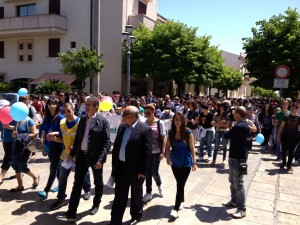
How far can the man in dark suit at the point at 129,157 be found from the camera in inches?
162

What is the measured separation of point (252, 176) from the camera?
7410 mm

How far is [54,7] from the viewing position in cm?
2606

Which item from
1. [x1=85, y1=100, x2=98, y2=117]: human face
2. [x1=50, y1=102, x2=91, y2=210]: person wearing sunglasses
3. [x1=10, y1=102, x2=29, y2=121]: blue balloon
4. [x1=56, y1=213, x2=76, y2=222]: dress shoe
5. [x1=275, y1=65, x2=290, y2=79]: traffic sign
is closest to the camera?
[x1=56, y1=213, x2=76, y2=222]: dress shoe

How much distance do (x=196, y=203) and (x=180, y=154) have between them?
1.33 meters

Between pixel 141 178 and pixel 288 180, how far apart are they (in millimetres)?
4553

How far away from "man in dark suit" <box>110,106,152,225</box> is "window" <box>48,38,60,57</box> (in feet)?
79.0

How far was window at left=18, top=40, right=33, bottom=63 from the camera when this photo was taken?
27.4 meters

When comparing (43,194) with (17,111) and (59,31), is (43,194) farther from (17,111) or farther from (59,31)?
(59,31)

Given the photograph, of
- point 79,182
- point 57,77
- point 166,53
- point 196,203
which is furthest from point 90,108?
point 57,77

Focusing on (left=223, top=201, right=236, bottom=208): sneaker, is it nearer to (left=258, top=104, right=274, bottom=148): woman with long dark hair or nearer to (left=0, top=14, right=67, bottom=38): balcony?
(left=258, top=104, right=274, bottom=148): woman with long dark hair

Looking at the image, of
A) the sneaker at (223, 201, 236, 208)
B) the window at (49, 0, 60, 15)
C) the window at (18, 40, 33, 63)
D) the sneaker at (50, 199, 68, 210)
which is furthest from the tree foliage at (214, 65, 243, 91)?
the sneaker at (50, 199, 68, 210)

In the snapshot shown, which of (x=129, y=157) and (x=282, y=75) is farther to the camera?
(x=282, y=75)

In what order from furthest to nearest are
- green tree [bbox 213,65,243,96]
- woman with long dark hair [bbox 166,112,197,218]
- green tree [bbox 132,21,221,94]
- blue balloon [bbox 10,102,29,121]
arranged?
green tree [bbox 213,65,243,96] < green tree [bbox 132,21,221,94] < blue balloon [bbox 10,102,29,121] < woman with long dark hair [bbox 166,112,197,218]

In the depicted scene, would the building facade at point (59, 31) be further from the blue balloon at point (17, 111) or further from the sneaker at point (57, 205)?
the sneaker at point (57, 205)
